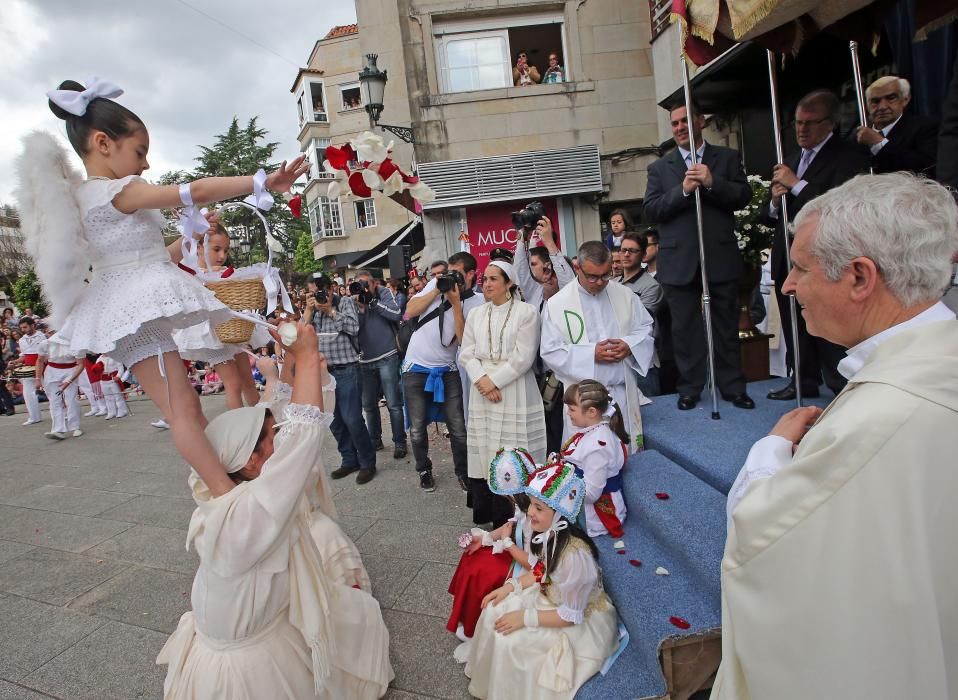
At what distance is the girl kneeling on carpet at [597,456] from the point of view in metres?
3.25

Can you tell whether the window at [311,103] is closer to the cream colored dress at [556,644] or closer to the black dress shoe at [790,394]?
the black dress shoe at [790,394]

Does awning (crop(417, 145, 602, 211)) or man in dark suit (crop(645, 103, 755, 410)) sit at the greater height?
awning (crop(417, 145, 602, 211))

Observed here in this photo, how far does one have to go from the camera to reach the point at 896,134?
3.75m

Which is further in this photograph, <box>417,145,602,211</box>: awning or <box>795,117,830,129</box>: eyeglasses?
<box>417,145,602,211</box>: awning

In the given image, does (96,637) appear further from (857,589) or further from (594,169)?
(594,169)

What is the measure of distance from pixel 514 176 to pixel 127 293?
10.7 m

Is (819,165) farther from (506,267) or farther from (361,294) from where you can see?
(361,294)

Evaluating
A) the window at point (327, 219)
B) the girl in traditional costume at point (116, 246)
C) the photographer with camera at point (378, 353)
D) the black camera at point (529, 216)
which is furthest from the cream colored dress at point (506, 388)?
the window at point (327, 219)

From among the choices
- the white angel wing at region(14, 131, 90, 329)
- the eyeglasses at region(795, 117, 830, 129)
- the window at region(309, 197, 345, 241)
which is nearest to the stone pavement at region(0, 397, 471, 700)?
the white angel wing at region(14, 131, 90, 329)

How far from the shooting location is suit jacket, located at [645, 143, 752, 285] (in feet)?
13.4

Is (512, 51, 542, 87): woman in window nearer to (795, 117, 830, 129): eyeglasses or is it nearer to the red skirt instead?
(795, 117, 830, 129): eyeglasses

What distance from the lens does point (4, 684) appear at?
119 inches

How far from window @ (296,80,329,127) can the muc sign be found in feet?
79.5

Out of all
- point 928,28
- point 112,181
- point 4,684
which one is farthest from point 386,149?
point 4,684
